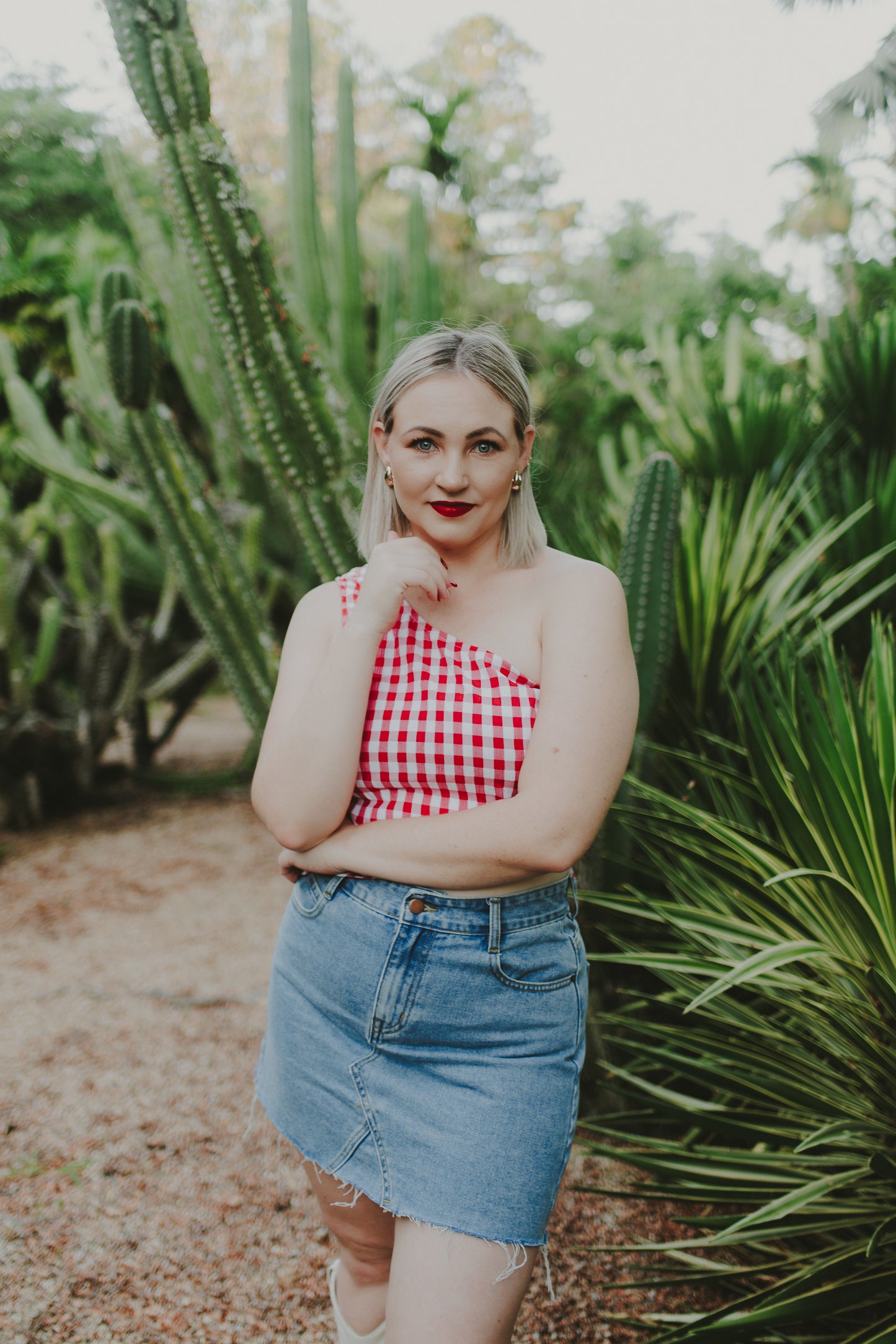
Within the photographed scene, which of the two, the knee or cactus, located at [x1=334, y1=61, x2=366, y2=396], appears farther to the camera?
cactus, located at [x1=334, y1=61, x2=366, y2=396]

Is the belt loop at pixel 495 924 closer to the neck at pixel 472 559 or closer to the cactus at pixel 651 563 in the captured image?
the neck at pixel 472 559

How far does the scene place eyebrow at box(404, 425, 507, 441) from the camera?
132 centimetres

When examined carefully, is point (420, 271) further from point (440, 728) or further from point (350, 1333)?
point (350, 1333)

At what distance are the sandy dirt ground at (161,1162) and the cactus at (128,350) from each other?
244 cm

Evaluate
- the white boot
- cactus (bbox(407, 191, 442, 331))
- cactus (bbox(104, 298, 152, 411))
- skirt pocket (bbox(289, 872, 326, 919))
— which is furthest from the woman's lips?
cactus (bbox(407, 191, 442, 331))

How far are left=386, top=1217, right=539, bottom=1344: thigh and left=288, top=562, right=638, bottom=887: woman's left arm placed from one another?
48cm

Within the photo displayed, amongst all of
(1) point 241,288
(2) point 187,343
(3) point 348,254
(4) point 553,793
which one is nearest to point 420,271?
(3) point 348,254

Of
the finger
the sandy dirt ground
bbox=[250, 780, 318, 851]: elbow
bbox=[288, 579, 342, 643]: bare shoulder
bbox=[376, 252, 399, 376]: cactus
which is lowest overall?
the sandy dirt ground

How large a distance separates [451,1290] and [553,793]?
67 centimetres

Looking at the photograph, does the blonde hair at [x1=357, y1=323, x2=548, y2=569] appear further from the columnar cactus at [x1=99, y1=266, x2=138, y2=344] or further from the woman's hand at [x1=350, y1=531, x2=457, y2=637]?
the columnar cactus at [x1=99, y1=266, x2=138, y2=344]

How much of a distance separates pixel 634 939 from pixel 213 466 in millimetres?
4967

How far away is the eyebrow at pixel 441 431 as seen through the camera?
132 cm

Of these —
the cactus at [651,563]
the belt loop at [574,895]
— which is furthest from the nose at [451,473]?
the cactus at [651,563]

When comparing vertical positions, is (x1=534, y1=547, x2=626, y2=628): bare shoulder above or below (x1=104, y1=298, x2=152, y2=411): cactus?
below
